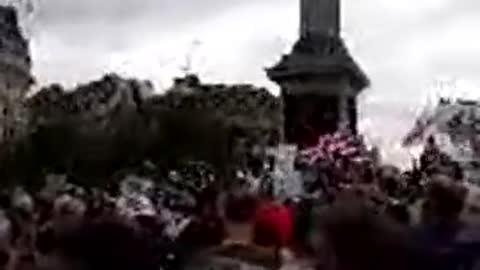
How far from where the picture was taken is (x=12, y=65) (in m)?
86.4

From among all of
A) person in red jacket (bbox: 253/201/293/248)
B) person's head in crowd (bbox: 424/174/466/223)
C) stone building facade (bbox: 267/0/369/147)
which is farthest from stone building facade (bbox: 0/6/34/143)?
person's head in crowd (bbox: 424/174/466/223)

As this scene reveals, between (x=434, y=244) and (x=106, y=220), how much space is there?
162cm

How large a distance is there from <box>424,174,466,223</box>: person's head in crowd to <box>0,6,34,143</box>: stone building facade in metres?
69.9

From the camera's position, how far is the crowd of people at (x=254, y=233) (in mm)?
7176

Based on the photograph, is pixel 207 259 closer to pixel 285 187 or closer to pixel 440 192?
pixel 440 192

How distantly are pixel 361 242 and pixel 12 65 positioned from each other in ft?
264

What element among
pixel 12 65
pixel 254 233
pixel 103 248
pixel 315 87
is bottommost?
pixel 254 233

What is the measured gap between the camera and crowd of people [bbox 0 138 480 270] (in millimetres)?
7176

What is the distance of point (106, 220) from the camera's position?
7.34 meters

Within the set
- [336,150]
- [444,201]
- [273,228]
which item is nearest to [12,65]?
[336,150]

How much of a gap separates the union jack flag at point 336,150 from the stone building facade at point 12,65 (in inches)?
1955

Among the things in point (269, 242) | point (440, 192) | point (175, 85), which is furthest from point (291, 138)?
point (175, 85)

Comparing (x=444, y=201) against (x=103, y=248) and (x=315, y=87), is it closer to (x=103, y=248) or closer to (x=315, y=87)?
(x=103, y=248)

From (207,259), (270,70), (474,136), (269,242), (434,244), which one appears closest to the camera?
(434,244)
